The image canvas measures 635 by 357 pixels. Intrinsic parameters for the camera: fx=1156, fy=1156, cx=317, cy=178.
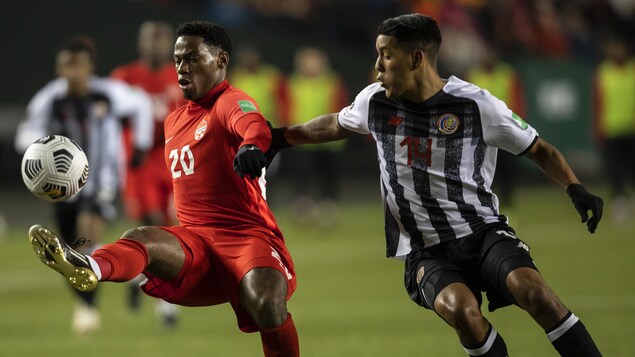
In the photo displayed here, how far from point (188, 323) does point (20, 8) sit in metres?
11.1

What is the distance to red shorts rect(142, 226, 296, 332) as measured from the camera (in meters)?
6.07

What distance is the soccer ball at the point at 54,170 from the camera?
6.22 meters

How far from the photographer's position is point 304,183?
1856cm

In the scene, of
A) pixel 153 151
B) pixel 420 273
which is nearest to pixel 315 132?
pixel 420 273

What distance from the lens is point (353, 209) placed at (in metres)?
19.3

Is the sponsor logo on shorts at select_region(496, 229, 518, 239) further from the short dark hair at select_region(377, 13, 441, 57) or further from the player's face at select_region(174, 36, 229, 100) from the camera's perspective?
the player's face at select_region(174, 36, 229, 100)

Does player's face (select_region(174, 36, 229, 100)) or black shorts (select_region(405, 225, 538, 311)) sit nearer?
black shorts (select_region(405, 225, 538, 311))

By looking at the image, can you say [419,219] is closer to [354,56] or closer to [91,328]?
[91,328]

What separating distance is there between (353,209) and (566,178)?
44.1 ft

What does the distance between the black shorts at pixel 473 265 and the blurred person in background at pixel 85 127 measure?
4.35 m

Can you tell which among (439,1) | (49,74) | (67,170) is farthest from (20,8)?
(67,170)

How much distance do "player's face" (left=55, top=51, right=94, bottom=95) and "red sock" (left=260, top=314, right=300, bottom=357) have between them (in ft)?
14.7

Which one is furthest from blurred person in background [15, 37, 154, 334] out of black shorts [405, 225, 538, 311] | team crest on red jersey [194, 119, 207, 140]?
black shorts [405, 225, 538, 311]

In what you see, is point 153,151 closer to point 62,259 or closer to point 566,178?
point 62,259
